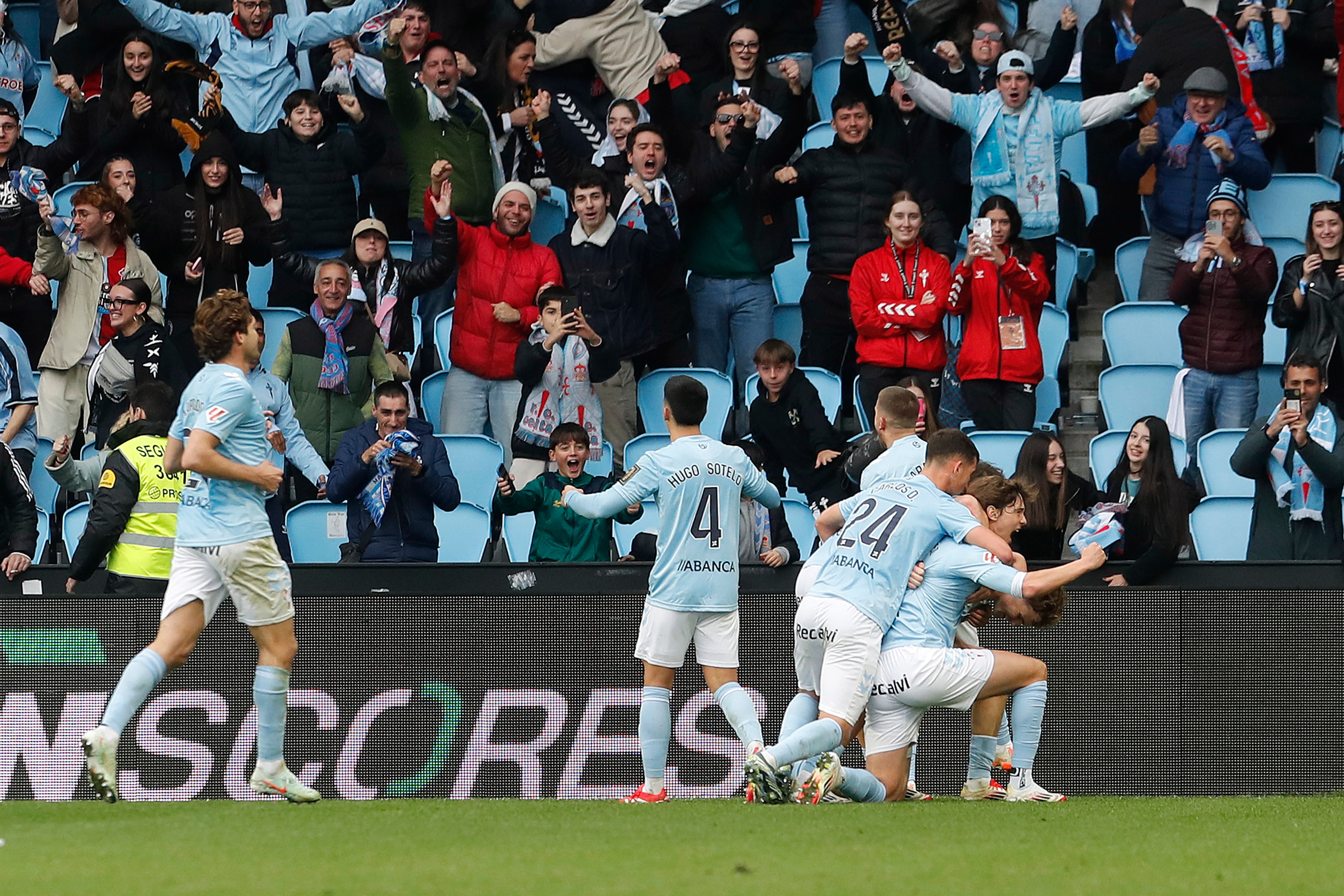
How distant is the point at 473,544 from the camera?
10.6 m

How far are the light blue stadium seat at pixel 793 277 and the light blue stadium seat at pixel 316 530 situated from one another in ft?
12.1

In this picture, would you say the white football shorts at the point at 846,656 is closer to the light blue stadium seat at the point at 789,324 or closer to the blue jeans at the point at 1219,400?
the blue jeans at the point at 1219,400

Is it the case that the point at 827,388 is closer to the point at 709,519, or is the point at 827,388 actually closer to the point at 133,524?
the point at 709,519

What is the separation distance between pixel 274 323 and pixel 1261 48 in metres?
7.47

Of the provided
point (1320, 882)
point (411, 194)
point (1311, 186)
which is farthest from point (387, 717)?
point (1311, 186)

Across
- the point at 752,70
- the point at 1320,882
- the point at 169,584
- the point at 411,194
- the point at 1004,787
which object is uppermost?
the point at 752,70

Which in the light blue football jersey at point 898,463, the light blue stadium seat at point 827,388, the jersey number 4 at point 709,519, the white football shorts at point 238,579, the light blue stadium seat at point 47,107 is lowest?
the white football shorts at point 238,579

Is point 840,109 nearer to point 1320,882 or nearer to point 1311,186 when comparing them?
point 1311,186

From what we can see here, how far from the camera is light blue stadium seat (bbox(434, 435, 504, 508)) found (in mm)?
10992

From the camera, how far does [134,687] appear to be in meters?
6.55

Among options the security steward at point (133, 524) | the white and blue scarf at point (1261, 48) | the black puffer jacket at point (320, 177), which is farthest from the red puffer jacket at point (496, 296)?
the white and blue scarf at point (1261, 48)

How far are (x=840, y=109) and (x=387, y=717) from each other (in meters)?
5.74

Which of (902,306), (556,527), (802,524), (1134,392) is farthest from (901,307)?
(556,527)

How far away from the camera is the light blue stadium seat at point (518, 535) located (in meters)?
10.7
